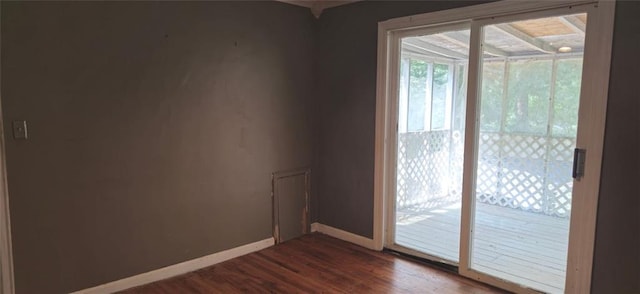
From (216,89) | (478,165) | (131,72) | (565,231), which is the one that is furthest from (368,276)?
(131,72)

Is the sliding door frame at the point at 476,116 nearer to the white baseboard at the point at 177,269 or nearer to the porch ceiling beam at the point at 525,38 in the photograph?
the porch ceiling beam at the point at 525,38

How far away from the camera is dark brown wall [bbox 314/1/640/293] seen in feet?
7.34

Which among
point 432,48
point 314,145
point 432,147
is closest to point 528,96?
point 432,48

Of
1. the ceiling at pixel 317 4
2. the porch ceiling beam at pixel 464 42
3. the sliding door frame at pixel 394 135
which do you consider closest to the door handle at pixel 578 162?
the porch ceiling beam at pixel 464 42

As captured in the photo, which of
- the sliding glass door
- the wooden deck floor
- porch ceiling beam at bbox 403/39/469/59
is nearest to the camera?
the sliding glass door

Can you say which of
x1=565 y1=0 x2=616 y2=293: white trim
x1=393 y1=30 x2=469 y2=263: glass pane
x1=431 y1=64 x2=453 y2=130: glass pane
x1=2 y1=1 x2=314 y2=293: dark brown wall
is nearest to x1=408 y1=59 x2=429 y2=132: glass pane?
x1=393 y1=30 x2=469 y2=263: glass pane

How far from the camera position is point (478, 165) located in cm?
299

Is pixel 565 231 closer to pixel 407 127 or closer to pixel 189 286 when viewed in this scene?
pixel 407 127

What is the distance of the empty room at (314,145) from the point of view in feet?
7.70

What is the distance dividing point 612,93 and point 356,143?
1971 millimetres

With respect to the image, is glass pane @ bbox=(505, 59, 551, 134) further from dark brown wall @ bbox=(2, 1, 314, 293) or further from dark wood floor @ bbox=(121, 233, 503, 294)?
dark brown wall @ bbox=(2, 1, 314, 293)

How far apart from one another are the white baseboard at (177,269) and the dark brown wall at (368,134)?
866 mm

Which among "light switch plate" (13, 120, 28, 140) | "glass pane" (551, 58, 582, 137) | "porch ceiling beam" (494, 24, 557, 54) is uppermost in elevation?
"porch ceiling beam" (494, 24, 557, 54)

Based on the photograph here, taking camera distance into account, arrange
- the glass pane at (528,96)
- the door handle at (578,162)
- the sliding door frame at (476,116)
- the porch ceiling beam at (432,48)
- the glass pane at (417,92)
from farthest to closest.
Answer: the glass pane at (417,92) → the porch ceiling beam at (432,48) → the glass pane at (528,96) → the door handle at (578,162) → the sliding door frame at (476,116)
